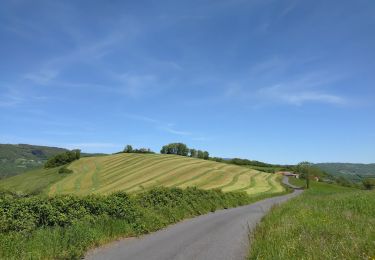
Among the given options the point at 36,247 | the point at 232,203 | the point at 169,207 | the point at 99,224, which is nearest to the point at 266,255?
the point at 36,247

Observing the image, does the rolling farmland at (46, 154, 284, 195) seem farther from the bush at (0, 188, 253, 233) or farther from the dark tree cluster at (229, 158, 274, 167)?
the dark tree cluster at (229, 158, 274, 167)

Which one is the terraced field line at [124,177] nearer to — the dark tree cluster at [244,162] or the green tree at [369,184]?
the dark tree cluster at [244,162]

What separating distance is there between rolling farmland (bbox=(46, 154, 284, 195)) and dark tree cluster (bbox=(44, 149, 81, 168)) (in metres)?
20.7

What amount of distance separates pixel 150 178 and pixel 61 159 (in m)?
67.7

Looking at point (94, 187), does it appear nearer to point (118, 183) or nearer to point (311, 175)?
point (118, 183)

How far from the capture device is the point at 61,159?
146m

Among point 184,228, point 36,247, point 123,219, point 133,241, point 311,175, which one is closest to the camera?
point 36,247

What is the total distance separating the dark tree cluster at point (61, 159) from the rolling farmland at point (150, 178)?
2072 centimetres

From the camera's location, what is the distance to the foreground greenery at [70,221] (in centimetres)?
1230

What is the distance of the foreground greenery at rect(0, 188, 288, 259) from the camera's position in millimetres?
12305

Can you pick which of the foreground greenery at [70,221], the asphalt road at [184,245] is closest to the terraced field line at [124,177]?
the foreground greenery at [70,221]

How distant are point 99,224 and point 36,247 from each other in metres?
4.26

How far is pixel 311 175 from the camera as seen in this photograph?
14975 centimetres

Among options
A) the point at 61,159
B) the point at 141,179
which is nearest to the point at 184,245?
the point at 141,179
